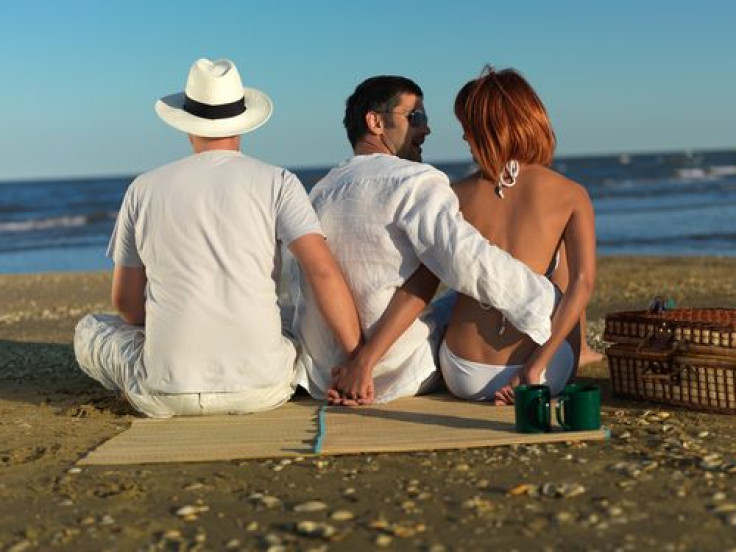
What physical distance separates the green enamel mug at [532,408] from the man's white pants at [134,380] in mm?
1224

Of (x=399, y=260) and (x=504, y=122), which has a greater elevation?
(x=504, y=122)

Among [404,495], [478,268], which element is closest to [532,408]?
[478,268]

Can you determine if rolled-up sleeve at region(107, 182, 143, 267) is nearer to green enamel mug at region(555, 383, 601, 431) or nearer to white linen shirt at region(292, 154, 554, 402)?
white linen shirt at region(292, 154, 554, 402)

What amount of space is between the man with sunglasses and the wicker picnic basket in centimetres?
48

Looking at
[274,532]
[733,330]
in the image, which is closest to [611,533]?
[274,532]

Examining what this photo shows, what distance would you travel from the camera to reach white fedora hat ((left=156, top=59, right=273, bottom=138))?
475cm

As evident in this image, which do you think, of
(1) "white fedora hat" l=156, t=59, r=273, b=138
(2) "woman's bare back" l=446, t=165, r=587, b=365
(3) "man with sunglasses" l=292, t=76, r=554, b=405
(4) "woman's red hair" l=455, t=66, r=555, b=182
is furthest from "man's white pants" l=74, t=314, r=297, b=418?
(4) "woman's red hair" l=455, t=66, r=555, b=182

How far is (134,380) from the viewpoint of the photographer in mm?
4816

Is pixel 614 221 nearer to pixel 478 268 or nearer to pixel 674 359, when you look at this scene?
pixel 674 359

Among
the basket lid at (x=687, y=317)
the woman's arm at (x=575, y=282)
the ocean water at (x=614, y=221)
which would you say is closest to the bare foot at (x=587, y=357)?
the basket lid at (x=687, y=317)

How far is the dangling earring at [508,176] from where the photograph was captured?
182 inches

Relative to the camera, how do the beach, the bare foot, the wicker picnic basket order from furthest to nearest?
1. the bare foot
2. the wicker picnic basket
3. the beach

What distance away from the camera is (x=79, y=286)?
1394cm

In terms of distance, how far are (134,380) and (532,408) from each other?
6.02ft
